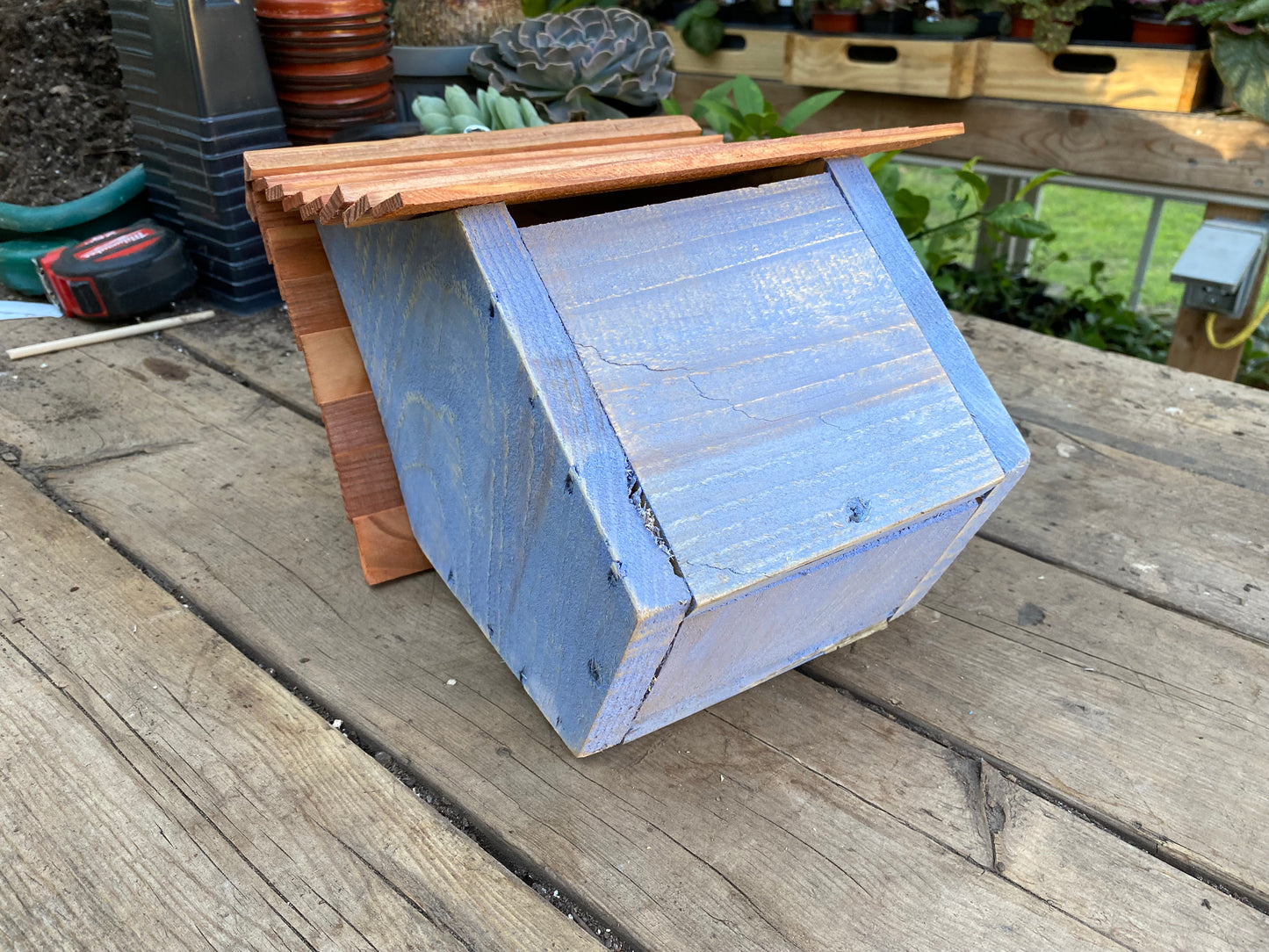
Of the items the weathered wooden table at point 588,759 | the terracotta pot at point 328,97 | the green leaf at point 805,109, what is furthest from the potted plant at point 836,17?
the weathered wooden table at point 588,759

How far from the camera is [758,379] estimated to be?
82 cm

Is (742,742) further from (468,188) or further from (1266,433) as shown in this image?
(1266,433)

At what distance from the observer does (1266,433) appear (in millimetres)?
1403

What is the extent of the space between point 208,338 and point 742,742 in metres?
1.27

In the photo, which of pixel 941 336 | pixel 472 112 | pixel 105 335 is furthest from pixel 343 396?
pixel 472 112

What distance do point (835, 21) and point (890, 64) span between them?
24cm

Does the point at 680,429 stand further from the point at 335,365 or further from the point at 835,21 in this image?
the point at 835,21

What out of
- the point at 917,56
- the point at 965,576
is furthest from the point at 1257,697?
the point at 917,56

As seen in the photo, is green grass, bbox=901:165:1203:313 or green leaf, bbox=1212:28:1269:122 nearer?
green leaf, bbox=1212:28:1269:122

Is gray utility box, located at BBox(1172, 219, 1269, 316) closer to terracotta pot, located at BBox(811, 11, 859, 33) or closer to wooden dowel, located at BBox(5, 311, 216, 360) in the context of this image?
terracotta pot, located at BBox(811, 11, 859, 33)

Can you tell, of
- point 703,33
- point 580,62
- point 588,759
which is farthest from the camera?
point 703,33

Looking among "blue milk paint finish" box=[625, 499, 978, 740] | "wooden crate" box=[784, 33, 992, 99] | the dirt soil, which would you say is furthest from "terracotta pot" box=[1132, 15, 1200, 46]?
the dirt soil

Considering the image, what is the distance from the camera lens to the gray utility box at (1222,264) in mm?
2074

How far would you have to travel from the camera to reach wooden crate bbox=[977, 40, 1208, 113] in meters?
2.18
